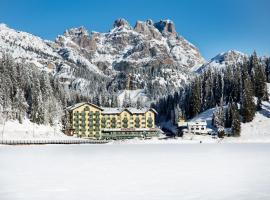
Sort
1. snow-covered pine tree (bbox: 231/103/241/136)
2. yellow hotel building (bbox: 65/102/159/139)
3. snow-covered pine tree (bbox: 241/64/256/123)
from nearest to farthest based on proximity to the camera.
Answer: snow-covered pine tree (bbox: 231/103/241/136) < snow-covered pine tree (bbox: 241/64/256/123) < yellow hotel building (bbox: 65/102/159/139)

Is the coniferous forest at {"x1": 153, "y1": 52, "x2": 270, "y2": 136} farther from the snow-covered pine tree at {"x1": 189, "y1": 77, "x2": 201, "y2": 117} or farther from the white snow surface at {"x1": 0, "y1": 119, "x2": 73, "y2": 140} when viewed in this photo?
the white snow surface at {"x1": 0, "y1": 119, "x2": 73, "y2": 140}

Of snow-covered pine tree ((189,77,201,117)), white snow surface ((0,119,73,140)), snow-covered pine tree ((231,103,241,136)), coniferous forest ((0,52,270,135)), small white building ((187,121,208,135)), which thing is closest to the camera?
white snow surface ((0,119,73,140))

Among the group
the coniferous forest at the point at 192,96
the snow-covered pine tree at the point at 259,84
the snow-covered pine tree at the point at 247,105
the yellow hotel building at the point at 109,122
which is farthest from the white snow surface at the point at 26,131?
the snow-covered pine tree at the point at 259,84

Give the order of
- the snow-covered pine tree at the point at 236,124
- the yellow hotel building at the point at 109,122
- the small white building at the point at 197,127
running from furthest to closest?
1. the yellow hotel building at the point at 109,122
2. the small white building at the point at 197,127
3. the snow-covered pine tree at the point at 236,124

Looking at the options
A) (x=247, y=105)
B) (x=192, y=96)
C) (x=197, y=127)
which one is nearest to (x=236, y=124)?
(x=247, y=105)

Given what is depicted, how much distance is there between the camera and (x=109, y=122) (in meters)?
188

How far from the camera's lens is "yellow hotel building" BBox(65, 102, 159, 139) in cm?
18212

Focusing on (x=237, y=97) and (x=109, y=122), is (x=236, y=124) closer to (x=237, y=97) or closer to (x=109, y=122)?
(x=237, y=97)

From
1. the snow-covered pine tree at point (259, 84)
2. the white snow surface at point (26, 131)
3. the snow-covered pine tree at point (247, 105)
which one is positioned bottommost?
the white snow surface at point (26, 131)

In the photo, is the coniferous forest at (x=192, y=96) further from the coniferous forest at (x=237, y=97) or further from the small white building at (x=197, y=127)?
the small white building at (x=197, y=127)

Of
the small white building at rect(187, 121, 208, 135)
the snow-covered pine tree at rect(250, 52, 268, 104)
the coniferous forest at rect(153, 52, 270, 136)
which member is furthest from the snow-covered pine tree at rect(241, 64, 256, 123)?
the small white building at rect(187, 121, 208, 135)

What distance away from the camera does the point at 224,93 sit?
638 ft

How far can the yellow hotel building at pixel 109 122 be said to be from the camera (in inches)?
7170

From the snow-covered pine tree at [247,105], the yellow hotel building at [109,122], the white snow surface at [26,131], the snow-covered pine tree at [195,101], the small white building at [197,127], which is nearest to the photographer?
the white snow surface at [26,131]
